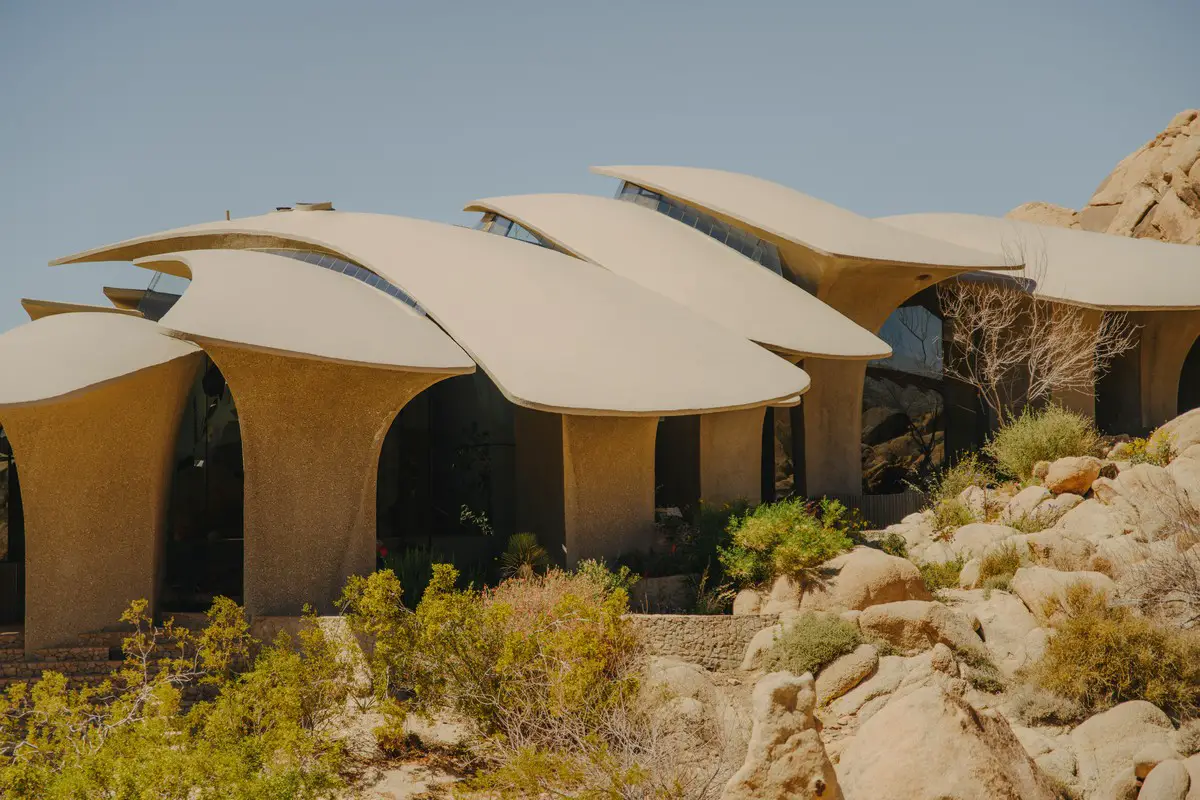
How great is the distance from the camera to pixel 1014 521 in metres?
16.2

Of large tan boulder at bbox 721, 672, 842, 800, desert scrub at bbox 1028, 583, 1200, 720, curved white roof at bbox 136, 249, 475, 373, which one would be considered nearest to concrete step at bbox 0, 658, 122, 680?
curved white roof at bbox 136, 249, 475, 373

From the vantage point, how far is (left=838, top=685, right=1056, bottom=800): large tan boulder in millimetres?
7059

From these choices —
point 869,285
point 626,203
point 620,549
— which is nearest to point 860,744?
point 620,549

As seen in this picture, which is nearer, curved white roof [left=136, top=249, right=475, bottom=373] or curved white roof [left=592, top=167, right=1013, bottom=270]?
curved white roof [left=136, top=249, right=475, bottom=373]

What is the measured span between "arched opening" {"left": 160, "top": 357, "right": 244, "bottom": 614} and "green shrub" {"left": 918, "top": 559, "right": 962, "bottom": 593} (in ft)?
33.7

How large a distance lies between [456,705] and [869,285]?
14.2 meters

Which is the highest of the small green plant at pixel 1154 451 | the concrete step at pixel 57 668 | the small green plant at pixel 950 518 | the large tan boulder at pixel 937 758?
the small green plant at pixel 1154 451

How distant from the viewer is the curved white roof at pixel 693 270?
1825 centimetres

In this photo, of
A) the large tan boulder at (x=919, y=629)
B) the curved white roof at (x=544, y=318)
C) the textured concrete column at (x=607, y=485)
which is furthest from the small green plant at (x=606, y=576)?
the large tan boulder at (x=919, y=629)

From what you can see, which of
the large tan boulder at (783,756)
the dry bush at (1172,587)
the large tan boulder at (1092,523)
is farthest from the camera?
the large tan boulder at (1092,523)

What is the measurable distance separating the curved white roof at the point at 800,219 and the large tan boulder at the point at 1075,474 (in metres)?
4.92

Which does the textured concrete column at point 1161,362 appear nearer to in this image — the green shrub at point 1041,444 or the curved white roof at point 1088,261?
the curved white roof at point 1088,261

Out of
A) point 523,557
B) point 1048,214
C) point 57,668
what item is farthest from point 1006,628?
point 1048,214

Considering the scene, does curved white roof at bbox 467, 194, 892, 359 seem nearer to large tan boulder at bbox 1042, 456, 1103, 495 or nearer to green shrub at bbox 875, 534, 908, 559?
green shrub at bbox 875, 534, 908, 559
